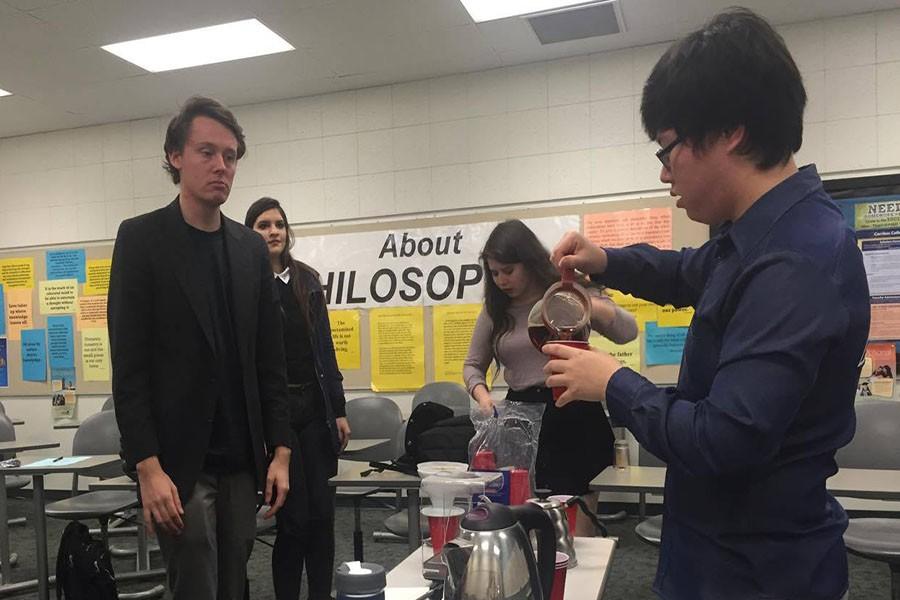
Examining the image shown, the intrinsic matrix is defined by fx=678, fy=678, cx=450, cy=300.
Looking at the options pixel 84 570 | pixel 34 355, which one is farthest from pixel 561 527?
pixel 34 355

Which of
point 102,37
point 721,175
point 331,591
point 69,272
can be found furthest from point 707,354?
point 69,272

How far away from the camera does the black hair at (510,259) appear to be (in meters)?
2.26

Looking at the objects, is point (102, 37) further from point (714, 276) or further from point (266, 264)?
point (714, 276)

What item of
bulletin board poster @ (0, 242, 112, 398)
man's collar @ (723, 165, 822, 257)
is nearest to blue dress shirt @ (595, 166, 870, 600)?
man's collar @ (723, 165, 822, 257)

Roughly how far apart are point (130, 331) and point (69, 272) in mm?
4258

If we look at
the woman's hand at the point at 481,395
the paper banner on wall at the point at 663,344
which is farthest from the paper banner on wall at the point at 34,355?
the paper banner on wall at the point at 663,344

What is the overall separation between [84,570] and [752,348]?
2281mm

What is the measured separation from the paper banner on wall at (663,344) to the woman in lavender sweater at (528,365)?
1.85m

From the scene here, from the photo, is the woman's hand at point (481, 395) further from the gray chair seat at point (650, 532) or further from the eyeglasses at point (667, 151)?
the eyeglasses at point (667, 151)

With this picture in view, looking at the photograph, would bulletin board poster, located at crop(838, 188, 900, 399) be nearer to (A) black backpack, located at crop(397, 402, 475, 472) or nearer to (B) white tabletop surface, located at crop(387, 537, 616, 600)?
(A) black backpack, located at crop(397, 402, 475, 472)

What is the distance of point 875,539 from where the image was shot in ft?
7.38

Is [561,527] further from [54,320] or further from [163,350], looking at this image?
[54,320]

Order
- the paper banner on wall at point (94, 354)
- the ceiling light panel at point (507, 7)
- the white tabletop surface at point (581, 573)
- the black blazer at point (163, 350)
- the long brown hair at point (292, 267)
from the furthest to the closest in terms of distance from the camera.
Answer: the paper banner on wall at point (94, 354)
the ceiling light panel at point (507, 7)
the long brown hair at point (292, 267)
the black blazer at point (163, 350)
the white tabletop surface at point (581, 573)

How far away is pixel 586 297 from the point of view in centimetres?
111
